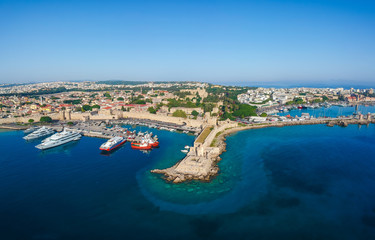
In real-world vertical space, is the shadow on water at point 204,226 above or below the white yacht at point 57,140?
below

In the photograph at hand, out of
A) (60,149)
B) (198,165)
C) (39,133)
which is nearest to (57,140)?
(60,149)

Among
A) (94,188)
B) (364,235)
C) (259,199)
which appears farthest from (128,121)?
(364,235)

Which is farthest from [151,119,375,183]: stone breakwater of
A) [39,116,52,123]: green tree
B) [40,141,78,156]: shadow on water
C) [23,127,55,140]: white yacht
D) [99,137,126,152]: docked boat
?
[39,116,52,123]: green tree

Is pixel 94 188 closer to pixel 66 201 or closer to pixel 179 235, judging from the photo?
pixel 66 201

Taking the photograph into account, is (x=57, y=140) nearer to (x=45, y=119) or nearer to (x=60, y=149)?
Answer: (x=60, y=149)

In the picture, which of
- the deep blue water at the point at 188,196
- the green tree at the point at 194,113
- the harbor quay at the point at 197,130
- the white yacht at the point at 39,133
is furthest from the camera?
the green tree at the point at 194,113

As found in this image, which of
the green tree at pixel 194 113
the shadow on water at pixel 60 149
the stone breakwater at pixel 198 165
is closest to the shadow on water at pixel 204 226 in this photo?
the stone breakwater at pixel 198 165

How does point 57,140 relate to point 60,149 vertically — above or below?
above

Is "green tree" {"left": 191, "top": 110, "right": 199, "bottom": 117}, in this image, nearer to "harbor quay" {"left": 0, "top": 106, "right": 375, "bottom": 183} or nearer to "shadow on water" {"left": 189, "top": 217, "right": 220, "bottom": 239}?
"harbor quay" {"left": 0, "top": 106, "right": 375, "bottom": 183}

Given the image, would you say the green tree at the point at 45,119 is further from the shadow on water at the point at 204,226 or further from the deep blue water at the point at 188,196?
the shadow on water at the point at 204,226
